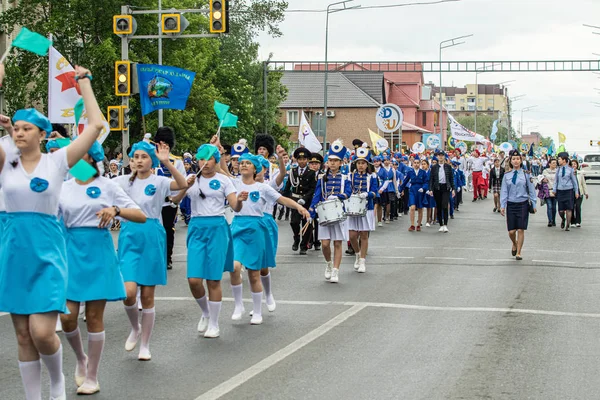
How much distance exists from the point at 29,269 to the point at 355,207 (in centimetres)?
991

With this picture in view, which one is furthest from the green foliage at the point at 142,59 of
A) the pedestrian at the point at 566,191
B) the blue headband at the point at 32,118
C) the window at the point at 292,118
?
the blue headband at the point at 32,118

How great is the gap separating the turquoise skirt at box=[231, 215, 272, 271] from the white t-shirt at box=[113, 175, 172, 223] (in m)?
2.03

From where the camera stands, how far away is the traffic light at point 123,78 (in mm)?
21562

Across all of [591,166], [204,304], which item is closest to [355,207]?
[204,304]

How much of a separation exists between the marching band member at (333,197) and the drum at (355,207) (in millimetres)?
410

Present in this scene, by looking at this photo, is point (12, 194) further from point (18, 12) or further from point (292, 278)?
point (18, 12)

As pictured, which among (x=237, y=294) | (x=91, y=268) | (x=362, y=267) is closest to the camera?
(x=91, y=268)

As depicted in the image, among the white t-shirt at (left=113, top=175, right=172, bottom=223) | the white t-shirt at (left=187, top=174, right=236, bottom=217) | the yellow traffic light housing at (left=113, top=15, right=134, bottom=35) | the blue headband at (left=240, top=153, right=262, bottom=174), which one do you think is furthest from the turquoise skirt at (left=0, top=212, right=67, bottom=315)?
the yellow traffic light housing at (left=113, top=15, right=134, bottom=35)

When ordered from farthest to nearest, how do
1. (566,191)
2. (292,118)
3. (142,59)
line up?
(292,118), (142,59), (566,191)

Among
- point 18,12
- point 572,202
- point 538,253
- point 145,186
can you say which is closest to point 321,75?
point 18,12

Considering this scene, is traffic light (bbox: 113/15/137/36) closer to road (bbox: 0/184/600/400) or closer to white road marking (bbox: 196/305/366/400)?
road (bbox: 0/184/600/400)

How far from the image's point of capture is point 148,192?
8.66 metres

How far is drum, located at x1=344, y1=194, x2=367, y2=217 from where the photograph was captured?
50.9ft

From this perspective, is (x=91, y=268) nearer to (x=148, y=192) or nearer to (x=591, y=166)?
(x=148, y=192)
